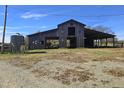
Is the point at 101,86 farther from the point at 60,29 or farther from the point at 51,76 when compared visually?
the point at 60,29

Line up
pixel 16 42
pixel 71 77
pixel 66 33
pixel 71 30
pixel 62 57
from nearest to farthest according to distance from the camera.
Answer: pixel 71 77
pixel 62 57
pixel 16 42
pixel 66 33
pixel 71 30

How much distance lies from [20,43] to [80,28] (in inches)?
602

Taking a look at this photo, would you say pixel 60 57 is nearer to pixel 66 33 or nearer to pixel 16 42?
pixel 16 42

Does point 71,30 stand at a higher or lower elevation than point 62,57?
higher

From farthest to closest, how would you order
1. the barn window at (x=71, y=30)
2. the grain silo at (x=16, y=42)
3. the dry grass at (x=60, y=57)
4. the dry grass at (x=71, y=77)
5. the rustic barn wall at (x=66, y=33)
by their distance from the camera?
the barn window at (x=71, y=30) < the rustic barn wall at (x=66, y=33) < the grain silo at (x=16, y=42) < the dry grass at (x=60, y=57) < the dry grass at (x=71, y=77)

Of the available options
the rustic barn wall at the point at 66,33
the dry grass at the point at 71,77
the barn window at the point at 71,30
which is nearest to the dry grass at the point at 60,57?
the dry grass at the point at 71,77

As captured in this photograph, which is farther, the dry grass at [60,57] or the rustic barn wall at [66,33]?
the rustic barn wall at [66,33]

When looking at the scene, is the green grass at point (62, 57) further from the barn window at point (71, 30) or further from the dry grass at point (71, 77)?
the barn window at point (71, 30)

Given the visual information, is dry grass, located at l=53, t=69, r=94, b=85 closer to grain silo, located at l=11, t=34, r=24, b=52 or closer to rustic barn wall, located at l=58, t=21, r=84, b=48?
grain silo, located at l=11, t=34, r=24, b=52

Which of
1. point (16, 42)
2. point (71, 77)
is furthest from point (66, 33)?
point (71, 77)

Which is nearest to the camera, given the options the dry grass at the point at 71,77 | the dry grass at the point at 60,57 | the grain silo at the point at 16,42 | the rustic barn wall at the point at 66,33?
the dry grass at the point at 71,77

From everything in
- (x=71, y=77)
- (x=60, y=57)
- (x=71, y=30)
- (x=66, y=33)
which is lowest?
(x=71, y=77)

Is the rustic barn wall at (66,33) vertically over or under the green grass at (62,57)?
over

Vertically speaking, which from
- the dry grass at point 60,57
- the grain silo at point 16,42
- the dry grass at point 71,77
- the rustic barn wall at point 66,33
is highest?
the rustic barn wall at point 66,33
